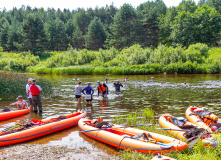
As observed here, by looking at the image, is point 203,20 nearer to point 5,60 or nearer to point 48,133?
point 5,60

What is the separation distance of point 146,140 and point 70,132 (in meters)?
3.78

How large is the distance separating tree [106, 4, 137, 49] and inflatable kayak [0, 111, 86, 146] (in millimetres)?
58213

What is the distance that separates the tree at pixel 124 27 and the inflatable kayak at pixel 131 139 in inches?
2332

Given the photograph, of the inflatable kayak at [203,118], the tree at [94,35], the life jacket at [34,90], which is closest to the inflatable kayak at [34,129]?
the life jacket at [34,90]

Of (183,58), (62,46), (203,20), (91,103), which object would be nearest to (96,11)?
(62,46)

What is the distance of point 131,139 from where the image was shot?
7.36m

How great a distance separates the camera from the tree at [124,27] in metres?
67.6

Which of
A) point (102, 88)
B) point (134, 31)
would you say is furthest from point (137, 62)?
point (134, 31)

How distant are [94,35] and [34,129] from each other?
6861 cm

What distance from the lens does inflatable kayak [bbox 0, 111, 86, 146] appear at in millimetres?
8008

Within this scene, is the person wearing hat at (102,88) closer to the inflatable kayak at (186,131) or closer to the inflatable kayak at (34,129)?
the inflatable kayak at (34,129)

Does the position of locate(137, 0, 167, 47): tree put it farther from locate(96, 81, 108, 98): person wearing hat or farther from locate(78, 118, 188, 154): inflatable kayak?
locate(78, 118, 188, 154): inflatable kayak

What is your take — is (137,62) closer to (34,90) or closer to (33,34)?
(34,90)

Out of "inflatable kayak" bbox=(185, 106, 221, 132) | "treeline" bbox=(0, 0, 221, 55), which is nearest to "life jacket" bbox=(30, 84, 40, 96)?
"inflatable kayak" bbox=(185, 106, 221, 132)
